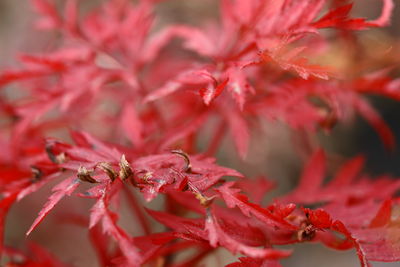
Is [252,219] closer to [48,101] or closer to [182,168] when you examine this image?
[182,168]

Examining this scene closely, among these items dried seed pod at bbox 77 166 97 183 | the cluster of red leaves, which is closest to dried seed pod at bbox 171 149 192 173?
the cluster of red leaves

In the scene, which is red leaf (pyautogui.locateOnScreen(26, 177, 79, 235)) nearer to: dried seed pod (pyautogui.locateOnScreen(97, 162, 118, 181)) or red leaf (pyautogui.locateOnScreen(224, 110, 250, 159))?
dried seed pod (pyautogui.locateOnScreen(97, 162, 118, 181))

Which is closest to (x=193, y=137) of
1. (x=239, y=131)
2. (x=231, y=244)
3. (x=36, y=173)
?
(x=239, y=131)

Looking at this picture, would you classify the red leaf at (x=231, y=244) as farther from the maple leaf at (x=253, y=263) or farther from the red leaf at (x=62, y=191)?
the red leaf at (x=62, y=191)

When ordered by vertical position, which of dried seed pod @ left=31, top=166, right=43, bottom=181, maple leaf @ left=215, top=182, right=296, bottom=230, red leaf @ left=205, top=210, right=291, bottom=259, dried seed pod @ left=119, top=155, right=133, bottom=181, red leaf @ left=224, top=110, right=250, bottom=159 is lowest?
red leaf @ left=205, top=210, right=291, bottom=259

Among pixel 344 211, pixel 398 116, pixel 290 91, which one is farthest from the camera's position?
pixel 398 116

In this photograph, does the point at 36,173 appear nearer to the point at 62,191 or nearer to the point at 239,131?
the point at 62,191

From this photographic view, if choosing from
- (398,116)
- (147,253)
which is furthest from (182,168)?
(398,116)

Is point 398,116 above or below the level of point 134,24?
above

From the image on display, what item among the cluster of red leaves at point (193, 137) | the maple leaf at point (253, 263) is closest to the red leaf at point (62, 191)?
the cluster of red leaves at point (193, 137)
